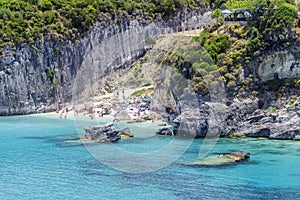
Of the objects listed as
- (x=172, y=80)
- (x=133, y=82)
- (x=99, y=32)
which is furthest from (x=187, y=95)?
(x=99, y=32)

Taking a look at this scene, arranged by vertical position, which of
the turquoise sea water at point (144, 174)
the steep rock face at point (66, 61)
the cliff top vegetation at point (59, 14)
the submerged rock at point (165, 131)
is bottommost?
the turquoise sea water at point (144, 174)

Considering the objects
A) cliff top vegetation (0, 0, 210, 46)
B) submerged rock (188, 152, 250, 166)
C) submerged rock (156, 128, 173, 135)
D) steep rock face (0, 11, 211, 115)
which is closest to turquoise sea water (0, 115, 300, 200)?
submerged rock (188, 152, 250, 166)

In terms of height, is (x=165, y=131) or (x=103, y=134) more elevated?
(x=103, y=134)

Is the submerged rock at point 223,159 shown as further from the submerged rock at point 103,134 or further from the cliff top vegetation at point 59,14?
the cliff top vegetation at point 59,14

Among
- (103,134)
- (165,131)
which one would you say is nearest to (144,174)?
(103,134)

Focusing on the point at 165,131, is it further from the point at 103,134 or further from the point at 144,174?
the point at 144,174

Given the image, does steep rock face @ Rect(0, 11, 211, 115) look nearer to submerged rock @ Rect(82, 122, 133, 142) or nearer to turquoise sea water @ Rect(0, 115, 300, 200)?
turquoise sea water @ Rect(0, 115, 300, 200)

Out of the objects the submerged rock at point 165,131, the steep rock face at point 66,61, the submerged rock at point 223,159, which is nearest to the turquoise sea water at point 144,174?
the submerged rock at point 223,159
